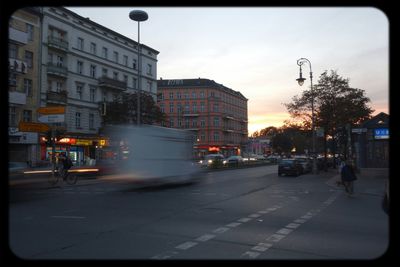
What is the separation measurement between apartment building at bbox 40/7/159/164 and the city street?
32.4 m

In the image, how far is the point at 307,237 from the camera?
8664 millimetres

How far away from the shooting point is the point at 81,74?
176 ft

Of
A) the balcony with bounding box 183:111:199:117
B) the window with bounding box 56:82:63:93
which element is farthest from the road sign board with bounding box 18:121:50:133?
the balcony with bounding box 183:111:199:117

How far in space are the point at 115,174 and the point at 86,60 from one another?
120 ft

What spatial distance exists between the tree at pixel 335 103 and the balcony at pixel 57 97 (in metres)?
25.3

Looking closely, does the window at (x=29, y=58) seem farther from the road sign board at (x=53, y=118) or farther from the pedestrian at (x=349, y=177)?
the pedestrian at (x=349, y=177)

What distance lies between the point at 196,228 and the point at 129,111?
43.3 metres

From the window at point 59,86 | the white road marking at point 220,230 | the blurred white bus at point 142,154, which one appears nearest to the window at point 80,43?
the window at point 59,86

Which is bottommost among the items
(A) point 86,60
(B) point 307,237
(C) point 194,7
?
(B) point 307,237

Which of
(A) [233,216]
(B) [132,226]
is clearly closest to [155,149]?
(A) [233,216]

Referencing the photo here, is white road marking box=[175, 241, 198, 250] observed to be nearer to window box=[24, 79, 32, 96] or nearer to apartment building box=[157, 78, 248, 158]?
window box=[24, 79, 32, 96]

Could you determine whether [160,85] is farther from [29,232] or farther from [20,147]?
[29,232]

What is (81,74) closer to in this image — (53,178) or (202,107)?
(53,178)

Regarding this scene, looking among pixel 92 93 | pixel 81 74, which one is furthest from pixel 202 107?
pixel 81 74
